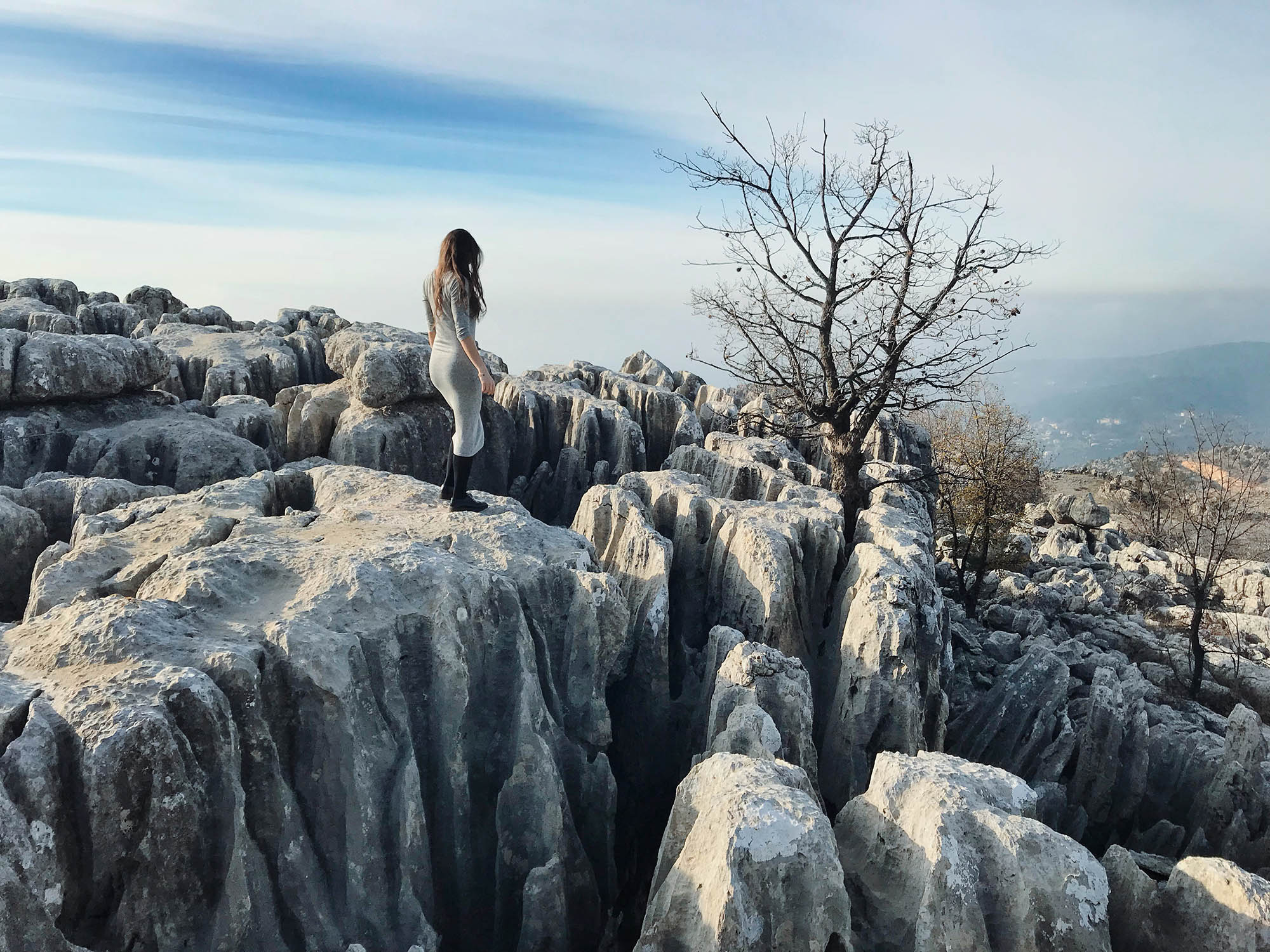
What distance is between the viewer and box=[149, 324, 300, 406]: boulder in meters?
21.3

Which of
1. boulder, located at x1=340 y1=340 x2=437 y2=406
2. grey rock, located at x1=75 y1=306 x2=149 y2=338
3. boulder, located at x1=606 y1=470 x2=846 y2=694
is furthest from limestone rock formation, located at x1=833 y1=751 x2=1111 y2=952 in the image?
grey rock, located at x1=75 y1=306 x2=149 y2=338

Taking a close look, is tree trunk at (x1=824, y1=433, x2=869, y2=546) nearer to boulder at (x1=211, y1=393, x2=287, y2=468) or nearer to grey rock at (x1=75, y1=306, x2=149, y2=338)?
boulder at (x1=211, y1=393, x2=287, y2=468)

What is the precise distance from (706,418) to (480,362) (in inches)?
665

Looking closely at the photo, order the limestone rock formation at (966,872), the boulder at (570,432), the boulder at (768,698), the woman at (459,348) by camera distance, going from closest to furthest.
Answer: the limestone rock formation at (966,872) → the boulder at (768,698) → the woman at (459,348) → the boulder at (570,432)

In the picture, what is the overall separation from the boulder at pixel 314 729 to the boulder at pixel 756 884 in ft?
4.46

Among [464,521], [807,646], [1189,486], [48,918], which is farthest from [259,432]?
[1189,486]

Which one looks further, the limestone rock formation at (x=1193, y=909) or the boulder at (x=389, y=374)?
the boulder at (x=389, y=374)

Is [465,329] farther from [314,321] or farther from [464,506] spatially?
[314,321]

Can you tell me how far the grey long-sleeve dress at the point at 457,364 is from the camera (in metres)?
7.32

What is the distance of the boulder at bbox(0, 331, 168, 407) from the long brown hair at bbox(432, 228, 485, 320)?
9709 mm

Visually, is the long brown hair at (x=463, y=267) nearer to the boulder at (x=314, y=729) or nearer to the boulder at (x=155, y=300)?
the boulder at (x=314, y=729)

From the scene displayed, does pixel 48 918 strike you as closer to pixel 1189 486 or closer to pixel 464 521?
pixel 464 521

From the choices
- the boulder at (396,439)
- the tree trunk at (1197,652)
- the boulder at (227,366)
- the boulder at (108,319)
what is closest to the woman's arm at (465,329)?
the boulder at (396,439)

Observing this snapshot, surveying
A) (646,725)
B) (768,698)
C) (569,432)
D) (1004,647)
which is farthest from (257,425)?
(1004,647)
